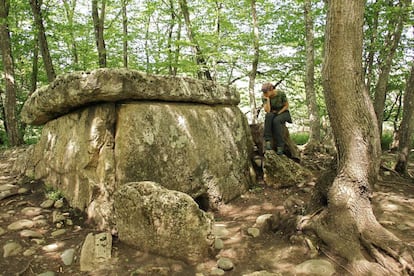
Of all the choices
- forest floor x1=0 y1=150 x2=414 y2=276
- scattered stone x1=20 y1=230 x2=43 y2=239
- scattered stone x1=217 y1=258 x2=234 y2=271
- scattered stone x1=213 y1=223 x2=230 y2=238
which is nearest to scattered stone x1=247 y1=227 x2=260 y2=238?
forest floor x1=0 y1=150 x2=414 y2=276

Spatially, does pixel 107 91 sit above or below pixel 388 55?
below

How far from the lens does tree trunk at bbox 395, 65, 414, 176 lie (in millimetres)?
5367

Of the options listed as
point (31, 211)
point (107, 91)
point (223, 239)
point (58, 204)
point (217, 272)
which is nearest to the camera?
point (217, 272)

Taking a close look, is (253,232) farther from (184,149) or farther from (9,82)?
(9,82)

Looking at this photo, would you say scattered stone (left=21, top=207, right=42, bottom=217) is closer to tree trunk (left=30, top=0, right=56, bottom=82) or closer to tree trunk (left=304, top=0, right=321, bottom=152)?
tree trunk (left=30, top=0, right=56, bottom=82)

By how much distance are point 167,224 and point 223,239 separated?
95cm

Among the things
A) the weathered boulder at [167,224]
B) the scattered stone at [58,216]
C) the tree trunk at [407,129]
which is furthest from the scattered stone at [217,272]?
the tree trunk at [407,129]

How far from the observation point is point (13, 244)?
126 inches

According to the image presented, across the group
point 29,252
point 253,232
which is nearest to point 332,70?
point 253,232

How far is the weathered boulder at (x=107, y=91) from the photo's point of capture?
3814 millimetres

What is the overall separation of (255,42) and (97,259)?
34.3 ft

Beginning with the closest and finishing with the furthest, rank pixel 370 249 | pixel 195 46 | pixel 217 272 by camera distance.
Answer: pixel 370 249 → pixel 217 272 → pixel 195 46

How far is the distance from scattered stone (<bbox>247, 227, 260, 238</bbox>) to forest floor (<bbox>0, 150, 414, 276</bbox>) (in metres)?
0.05

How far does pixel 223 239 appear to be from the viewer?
3590 millimetres
